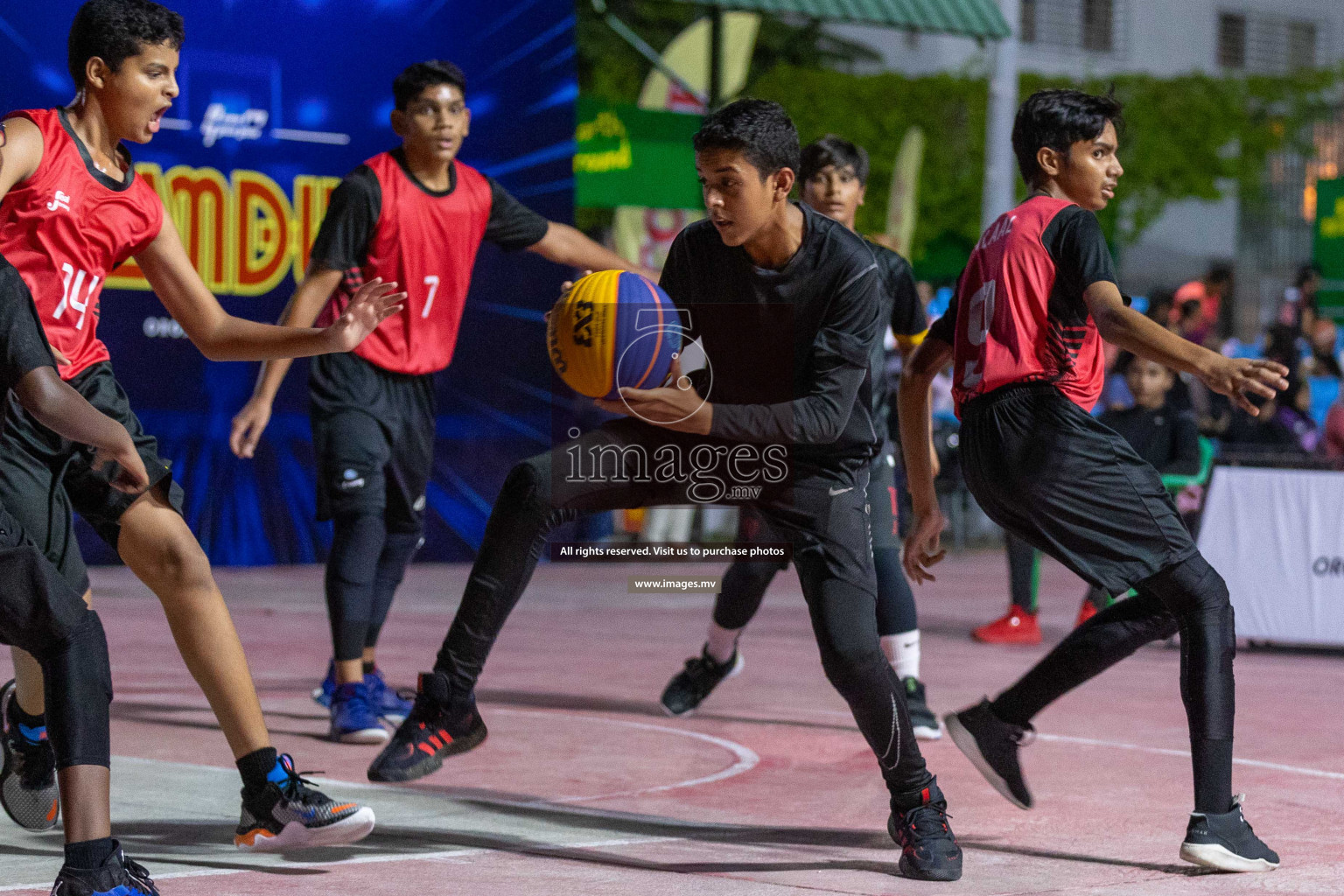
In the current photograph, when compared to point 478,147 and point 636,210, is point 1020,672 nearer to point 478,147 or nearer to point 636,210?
point 478,147

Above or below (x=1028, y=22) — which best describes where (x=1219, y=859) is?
below

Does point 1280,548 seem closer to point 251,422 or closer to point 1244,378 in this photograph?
point 251,422

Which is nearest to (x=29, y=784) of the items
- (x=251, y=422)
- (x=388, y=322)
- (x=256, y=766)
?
(x=256, y=766)

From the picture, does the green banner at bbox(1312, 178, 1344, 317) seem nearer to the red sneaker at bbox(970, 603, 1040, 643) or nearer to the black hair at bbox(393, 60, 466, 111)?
the red sneaker at bbox(970, 603, 1040, 643)

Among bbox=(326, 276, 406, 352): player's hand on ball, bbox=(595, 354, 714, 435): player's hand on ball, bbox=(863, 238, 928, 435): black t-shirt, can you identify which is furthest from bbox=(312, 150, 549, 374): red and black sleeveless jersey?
bbox=(595, 354, 714, 435): player's hand on ball

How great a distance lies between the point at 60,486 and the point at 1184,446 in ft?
23.4

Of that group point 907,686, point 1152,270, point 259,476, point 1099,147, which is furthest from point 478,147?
point 1152,270

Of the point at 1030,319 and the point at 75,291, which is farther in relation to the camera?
the point at 1030,319

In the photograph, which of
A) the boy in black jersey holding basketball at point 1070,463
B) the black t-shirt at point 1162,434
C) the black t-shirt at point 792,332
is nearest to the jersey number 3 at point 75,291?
the black t-shirt at point 792,332

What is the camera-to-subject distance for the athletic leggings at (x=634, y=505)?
14.8 feet

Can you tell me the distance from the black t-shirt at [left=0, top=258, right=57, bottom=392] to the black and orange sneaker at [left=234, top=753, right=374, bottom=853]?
3.72ft

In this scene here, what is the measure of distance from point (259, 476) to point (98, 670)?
8820mm

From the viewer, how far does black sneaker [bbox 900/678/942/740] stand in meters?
6.68

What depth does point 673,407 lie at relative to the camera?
14.0 feet
